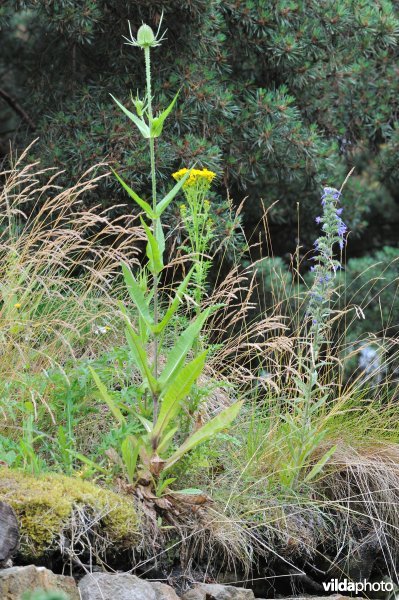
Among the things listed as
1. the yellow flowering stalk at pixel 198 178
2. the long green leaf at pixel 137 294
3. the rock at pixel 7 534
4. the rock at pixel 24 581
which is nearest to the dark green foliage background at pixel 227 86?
the yellow flowering stalk at pixel 198 178

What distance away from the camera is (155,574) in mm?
3654

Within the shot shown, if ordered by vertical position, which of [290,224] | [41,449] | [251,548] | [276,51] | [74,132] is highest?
[276,51]

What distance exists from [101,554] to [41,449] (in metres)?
0.58

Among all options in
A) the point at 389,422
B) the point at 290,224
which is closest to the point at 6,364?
the point at 389,422

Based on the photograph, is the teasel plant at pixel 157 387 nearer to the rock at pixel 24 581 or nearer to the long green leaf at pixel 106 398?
the long green leaf at pixel 106 398

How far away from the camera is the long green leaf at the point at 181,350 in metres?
3.77

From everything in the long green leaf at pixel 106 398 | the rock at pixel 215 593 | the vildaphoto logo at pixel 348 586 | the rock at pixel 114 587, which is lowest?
the vildaphoto logo at pixel 348 586

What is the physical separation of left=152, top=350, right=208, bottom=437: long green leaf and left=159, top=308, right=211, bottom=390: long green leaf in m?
0.03

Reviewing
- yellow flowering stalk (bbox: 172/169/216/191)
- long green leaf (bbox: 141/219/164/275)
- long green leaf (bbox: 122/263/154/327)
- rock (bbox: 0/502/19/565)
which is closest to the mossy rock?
rock (bbox: 0/502/19/565)

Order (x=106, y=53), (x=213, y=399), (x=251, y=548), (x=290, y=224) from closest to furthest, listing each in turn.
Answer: (x=251, y=548)
(x=213, y=399)
(x=106, y=53)
(x=290, y=224)

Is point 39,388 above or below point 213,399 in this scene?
above

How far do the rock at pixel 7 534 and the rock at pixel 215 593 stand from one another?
72 cm

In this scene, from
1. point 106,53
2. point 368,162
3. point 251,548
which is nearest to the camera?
point 251,548

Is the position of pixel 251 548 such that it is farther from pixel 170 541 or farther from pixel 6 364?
pixel 6 364
